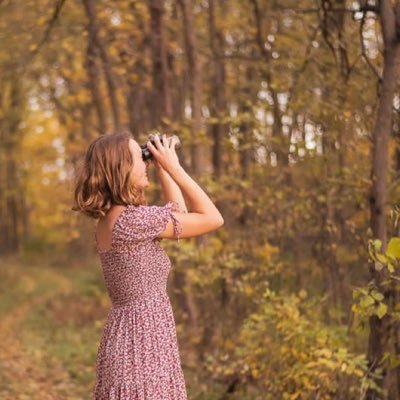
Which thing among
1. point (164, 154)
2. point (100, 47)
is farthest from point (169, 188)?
point (100, 47)

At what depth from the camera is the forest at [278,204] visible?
17.0ft

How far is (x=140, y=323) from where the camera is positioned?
140 inches

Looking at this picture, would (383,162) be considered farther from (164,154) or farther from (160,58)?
(160,58)

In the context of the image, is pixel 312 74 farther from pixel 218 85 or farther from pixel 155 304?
pixel 218 85

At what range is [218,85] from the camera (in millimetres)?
12078

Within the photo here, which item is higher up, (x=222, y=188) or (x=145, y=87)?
(x=145, y=87)

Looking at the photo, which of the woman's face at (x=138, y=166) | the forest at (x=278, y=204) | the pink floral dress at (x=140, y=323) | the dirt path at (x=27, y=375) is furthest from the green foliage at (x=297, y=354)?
the dirt path at (x=27, y=375)

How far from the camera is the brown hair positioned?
3.38m

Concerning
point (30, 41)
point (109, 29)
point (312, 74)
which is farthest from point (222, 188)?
point (109, 29)

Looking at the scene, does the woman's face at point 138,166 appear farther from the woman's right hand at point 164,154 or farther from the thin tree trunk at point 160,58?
the thin tree trunk at point 160,58

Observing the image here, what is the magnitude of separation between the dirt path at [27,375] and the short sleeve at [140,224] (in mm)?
4097

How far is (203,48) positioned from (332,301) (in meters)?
5.81

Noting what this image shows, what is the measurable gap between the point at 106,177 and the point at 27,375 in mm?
5847

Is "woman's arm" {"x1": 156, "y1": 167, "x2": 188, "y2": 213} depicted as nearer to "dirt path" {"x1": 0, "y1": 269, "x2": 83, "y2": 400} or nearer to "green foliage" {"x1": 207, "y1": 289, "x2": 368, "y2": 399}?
"green foliage" {"x1": 207, "y1": 289, "x2": 368, "y2": 399}
